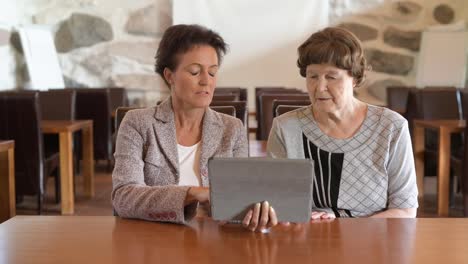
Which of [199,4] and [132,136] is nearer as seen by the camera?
[132,136]

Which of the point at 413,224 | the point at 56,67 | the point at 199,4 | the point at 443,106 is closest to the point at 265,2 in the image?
the point at 199,4

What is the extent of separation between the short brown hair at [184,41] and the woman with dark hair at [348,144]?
0.24 meters

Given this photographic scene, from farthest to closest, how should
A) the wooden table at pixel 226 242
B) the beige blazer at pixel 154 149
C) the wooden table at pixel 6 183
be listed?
the wooden table at pixel 6 183 < the beige blazer at pixel 154 149 < the wooden table at pixel 226 242

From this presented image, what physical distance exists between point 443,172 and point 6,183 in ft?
8.72

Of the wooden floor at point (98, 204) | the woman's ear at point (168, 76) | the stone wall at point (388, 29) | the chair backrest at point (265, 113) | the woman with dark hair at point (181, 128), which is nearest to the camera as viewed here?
the woman with dark hair at point (181, 128)

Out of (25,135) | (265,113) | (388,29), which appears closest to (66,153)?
(25,135)

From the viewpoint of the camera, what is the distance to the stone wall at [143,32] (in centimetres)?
688

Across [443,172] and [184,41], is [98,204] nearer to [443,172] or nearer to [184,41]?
[443,172]

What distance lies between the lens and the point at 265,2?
695 centimetres

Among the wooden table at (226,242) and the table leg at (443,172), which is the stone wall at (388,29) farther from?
the wooden table at (226,242)

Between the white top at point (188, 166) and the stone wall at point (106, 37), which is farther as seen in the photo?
the stone wall at point (106, 37)

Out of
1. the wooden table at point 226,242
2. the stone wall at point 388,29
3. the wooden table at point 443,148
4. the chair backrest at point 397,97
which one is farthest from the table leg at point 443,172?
the stone wall at point 388,29

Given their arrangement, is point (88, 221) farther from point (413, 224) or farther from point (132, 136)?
A: point (413, 224)

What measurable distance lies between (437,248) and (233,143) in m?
0.74
